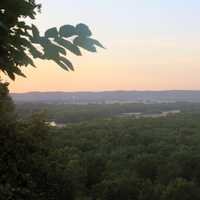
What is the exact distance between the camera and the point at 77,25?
1.43m

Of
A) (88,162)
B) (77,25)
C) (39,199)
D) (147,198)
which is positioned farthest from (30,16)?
(88,162)

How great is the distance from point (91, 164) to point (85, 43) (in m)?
41.9

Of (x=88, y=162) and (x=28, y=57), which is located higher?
(x=28, y=57)

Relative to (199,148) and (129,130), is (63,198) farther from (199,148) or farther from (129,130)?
(129,130)

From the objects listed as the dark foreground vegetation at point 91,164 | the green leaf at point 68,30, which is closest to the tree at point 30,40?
the green leaf at point 68,30

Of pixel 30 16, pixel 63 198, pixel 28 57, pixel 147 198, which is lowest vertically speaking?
pixel 147 198

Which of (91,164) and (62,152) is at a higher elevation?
(62,152)

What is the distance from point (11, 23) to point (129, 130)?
244 feet

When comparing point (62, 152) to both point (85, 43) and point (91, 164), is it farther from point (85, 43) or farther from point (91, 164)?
point (91, 164)

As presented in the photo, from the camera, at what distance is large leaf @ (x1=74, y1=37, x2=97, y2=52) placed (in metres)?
1.47

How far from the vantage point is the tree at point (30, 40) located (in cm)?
147

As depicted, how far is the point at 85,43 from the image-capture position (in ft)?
4.86

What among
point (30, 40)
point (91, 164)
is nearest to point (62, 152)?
point (30, 40)

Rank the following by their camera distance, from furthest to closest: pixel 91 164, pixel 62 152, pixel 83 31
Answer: pixel 91 164, pixel 62 152, pixel 83 31
